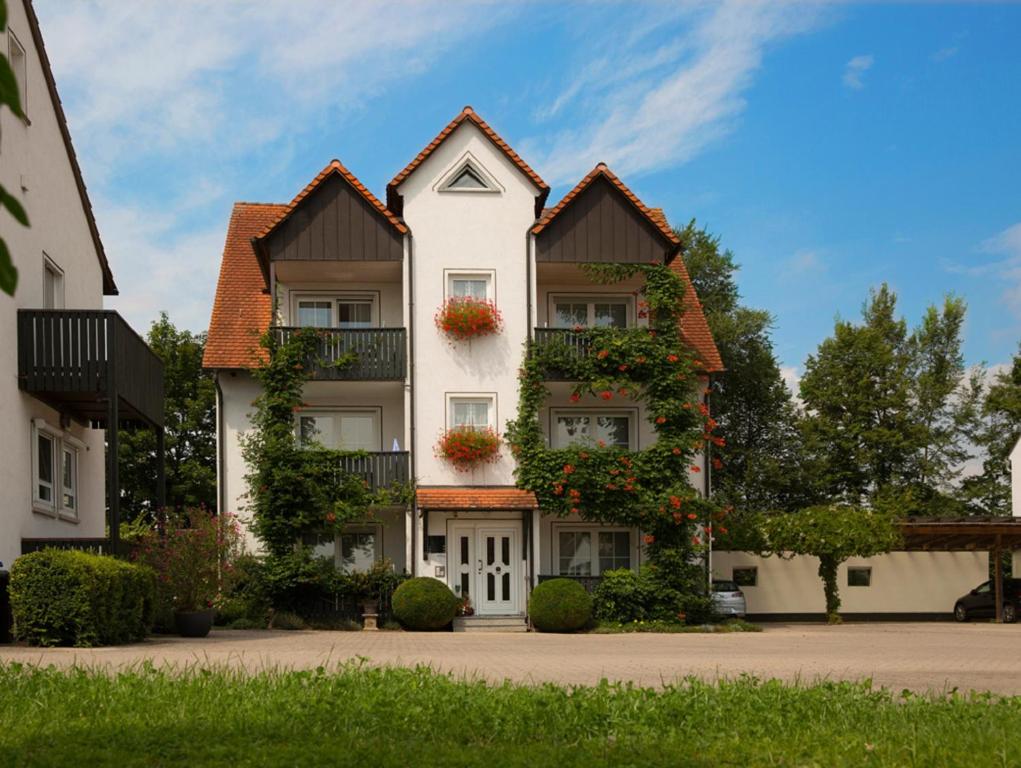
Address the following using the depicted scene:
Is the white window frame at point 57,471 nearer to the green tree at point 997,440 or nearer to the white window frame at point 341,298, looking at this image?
the white window frame at point 341,298

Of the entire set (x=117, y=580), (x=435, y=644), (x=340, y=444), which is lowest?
(x=435, y=644)

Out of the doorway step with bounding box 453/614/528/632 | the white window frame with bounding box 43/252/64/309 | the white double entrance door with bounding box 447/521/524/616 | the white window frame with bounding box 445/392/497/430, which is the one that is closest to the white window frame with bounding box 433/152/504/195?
the white window frame with bounding box 445/392/497/430

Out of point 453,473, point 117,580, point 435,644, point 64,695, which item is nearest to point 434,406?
point 453,473

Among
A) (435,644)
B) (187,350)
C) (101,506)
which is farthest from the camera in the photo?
(187,350)

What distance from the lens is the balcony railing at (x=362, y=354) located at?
30594 mm

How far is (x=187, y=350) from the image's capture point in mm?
51188

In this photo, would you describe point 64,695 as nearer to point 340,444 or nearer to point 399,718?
point 399,718

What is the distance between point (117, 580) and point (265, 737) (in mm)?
11255

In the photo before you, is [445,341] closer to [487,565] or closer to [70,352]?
[487,565]

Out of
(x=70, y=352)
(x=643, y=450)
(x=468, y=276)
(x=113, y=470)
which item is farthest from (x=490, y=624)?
(x=70, y=352)

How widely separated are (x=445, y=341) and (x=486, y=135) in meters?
4.98

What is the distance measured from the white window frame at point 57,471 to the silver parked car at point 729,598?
17765mm

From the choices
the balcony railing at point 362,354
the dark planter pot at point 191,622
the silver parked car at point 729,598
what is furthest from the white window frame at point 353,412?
the silver parked car at point 729,598

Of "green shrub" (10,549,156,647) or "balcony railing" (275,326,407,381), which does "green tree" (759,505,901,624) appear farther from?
"green shrub" (10,549,156,647)
